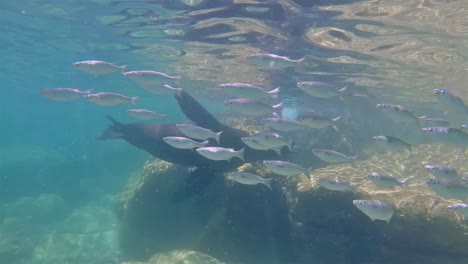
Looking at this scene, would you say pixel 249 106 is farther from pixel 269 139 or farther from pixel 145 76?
pixel 145 76

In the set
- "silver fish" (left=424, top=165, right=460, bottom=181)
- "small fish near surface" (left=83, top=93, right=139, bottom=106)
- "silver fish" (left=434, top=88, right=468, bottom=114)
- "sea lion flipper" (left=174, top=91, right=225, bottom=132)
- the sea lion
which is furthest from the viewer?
"sea lion flipper" (left=174, top=91, right=225, bottom=132)

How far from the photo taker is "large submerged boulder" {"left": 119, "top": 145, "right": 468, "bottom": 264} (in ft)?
27.9

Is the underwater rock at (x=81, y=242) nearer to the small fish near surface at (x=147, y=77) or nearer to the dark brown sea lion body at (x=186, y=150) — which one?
the dark brown sea lion body at (x=186, y=150)

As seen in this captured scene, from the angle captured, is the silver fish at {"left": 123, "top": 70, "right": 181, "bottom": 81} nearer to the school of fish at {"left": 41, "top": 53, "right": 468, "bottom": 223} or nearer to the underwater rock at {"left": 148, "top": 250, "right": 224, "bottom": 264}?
the school of fish at {"left": 41, "top": 53, "right": 468, "bottom": 223}

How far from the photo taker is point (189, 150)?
11578 mm

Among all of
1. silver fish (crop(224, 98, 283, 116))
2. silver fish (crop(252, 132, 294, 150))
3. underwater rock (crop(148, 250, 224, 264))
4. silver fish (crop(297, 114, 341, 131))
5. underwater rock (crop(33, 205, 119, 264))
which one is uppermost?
silver fish (crop(224, 98, 283, 116))

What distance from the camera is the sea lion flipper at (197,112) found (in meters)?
11.7

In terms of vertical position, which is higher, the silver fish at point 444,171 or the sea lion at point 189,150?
the silver fish at point 444,171

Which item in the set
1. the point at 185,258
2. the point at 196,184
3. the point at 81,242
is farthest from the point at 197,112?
the point at 81,242

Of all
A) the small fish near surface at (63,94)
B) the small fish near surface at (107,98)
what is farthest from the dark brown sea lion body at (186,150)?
the small fish near surface at (107,98)

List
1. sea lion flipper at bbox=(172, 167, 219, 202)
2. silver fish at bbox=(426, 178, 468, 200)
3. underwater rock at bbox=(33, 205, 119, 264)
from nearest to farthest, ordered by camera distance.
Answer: silver fish at bbox=(426, 178, 468, 200) → sea lion flipper at bbox=(172, 167, 219, 202) → underwater rock at bbox=(33, 205, 119, 264)

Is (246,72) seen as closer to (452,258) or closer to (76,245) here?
(76,245)

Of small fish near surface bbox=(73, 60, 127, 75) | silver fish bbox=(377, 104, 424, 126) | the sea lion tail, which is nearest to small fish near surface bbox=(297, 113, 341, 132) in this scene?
silver fish bbox=(377, 104, 424, 126)

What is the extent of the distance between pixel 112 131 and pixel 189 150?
2.62 m
